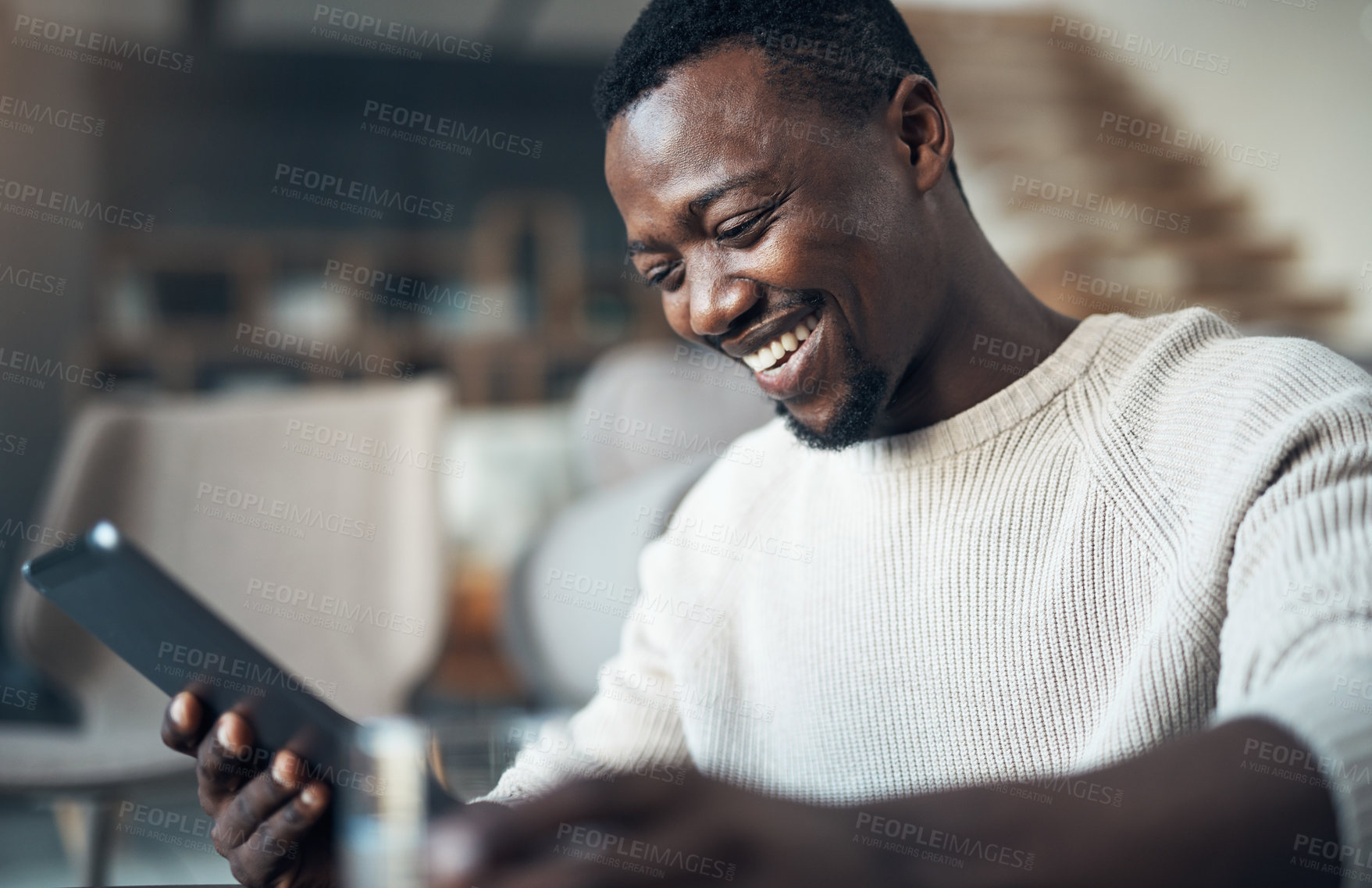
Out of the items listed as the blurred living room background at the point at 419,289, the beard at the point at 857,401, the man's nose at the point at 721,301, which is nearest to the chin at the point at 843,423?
the beard at the point at 857,401

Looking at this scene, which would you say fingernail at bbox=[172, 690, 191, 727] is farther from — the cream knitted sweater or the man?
the cream knitted sweater

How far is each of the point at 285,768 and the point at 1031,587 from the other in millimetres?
554

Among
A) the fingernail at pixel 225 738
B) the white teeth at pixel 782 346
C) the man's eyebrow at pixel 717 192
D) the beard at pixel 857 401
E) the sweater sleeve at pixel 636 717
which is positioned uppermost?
the man's eyebrow at pixel 717 192

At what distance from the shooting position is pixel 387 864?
281mm

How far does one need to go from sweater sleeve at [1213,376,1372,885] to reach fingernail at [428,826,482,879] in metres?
0.28

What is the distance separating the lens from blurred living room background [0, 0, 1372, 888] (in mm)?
2012

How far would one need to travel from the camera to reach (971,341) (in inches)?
33.9

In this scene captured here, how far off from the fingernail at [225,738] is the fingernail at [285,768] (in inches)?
1.7

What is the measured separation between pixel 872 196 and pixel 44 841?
8.66ft

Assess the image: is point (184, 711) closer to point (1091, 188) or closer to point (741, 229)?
point (741, 229)

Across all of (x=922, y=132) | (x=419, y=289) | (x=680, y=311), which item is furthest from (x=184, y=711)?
(x=419, y=289)

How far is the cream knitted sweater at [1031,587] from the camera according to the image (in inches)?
20.7

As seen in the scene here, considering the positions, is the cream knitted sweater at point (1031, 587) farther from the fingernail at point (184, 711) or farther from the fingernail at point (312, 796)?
the fingernail at point (184, 711)

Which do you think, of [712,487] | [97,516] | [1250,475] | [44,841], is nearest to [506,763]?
[1250,475]
